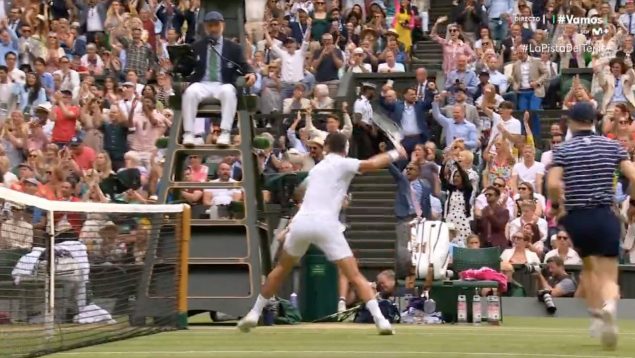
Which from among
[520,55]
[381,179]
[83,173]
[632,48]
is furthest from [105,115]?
[632,48]

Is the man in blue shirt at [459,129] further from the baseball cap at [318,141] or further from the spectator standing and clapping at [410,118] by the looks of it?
the baseball cap at [318,141]

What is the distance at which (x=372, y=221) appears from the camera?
1115 inches

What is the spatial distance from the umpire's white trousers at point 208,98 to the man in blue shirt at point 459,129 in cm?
879

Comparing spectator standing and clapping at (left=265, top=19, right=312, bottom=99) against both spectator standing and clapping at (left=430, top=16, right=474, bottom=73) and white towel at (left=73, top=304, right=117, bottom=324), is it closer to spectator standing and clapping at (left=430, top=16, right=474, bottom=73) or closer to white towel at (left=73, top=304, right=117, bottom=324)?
spectator standing and clapping at (left=430, top=16, right=474, bottom=73)

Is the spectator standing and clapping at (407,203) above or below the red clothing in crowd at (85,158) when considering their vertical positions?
below

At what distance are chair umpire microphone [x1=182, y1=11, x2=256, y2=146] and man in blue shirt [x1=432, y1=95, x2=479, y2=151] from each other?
28.4 feet

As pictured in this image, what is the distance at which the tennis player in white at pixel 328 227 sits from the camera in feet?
57.1

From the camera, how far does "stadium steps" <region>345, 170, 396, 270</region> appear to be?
27.0 meters

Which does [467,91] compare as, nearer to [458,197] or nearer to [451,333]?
[458,197]

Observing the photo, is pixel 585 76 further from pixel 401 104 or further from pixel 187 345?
pixel 187 345

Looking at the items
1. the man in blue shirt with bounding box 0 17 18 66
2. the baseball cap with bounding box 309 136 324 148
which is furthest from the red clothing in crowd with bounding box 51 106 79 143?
the baseball cap with bounding box 309 136 324 148

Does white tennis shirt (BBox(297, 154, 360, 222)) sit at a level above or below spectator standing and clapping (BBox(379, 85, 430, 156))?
below

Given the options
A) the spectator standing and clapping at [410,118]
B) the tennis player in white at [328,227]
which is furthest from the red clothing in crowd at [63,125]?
the tennis player in white at [328,227]

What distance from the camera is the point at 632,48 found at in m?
31.5
